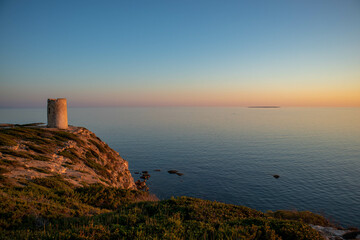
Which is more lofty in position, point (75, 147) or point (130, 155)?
point (75, 147)

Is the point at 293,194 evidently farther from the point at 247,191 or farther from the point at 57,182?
the point at 57,182

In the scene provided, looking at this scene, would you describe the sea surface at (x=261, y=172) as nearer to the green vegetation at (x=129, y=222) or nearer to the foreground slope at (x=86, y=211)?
the foreground slope at (x=86, y=211)

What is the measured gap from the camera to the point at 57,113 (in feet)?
111

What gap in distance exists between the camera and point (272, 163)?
55.6 meters

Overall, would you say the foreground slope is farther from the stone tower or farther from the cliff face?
the stone tower

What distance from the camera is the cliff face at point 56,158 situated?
17828 mm

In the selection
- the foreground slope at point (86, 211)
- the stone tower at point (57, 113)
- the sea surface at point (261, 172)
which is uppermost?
the stone tower at point (57, 113)

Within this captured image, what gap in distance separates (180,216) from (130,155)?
178 feet

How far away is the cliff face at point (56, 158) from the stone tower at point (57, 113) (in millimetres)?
3005

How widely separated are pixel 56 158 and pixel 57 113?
13.5 metres

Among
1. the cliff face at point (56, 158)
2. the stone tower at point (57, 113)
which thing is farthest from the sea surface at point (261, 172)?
the stone tower at point (57, 113)

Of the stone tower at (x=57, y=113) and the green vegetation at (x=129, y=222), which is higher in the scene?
the stone tower at (x=57, y=113)

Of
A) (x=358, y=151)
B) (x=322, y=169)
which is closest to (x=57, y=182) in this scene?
(x=322, y=169)

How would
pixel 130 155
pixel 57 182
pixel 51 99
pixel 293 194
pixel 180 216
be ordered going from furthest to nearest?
pixel 130 155
pixel 293 194
pixel 51 99
pixel 57 182
pixel 180 216
